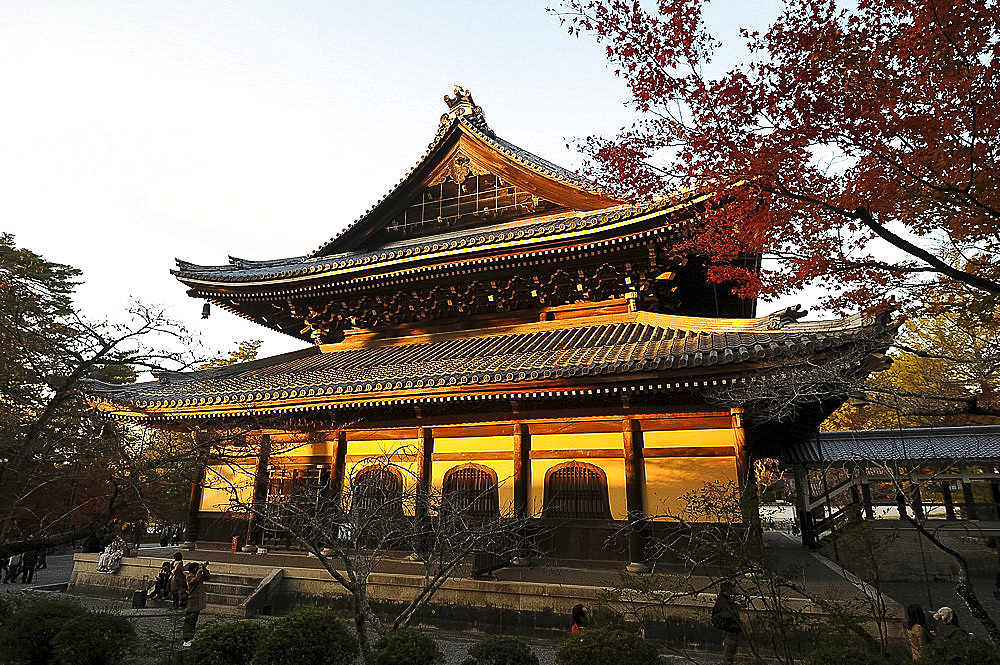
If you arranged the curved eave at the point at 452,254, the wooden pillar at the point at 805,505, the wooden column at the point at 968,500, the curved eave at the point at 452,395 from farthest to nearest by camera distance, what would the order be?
the wooden pillar at the point at 805,505, the wooden column at the point at 968,500, the curved eave at the point at 452,254, the curved eave at the point at 452,395

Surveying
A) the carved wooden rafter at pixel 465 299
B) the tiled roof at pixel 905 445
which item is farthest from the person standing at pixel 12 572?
the tiled roof at pixel 905 445

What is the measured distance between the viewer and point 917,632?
24.3 ft

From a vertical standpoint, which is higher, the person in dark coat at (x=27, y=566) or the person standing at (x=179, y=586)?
the person standing at (x=179, y=586)

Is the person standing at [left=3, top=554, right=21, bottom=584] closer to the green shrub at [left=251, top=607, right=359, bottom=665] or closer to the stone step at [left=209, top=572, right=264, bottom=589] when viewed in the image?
the stone step at [left=209, top=572, right=264, bottom=589]

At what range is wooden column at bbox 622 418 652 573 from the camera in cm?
1058

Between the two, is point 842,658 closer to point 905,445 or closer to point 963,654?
point 963,654

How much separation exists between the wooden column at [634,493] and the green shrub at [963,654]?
17.2 feet

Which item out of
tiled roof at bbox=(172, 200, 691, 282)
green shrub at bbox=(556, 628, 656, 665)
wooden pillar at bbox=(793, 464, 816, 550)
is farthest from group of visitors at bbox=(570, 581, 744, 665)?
wooden pillar at bbox=(793, 464, 816, 550)

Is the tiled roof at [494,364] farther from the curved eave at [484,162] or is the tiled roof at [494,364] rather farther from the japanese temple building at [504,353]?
the curved eave at [484,162]

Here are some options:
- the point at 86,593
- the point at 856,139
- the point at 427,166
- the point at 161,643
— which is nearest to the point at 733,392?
the point at 856,139

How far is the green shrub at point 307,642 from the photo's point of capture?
6.82 m

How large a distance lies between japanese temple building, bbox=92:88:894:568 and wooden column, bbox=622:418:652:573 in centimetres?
5

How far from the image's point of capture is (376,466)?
527 inches

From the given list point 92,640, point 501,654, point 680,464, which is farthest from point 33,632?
point 680,464
